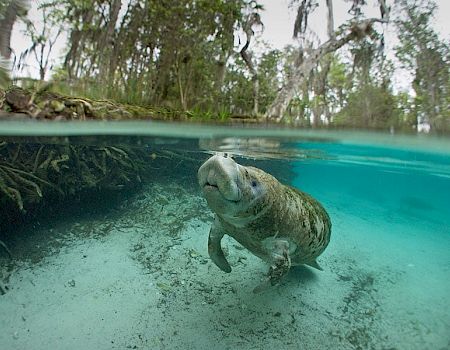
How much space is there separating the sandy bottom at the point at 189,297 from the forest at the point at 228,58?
123 inches

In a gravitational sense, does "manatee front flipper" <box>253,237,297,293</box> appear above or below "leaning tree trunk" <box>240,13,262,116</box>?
below

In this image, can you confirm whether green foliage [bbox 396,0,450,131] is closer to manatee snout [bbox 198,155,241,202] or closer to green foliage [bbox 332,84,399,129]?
green foliage [bbox 332,84,399,129]

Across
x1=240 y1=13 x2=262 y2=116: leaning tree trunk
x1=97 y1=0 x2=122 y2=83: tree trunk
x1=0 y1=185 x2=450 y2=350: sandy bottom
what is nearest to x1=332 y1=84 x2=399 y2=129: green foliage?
x1=240 y1=13 x2=262 y2=116: leaning tree trunk

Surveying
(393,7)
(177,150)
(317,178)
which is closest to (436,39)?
(393,7)

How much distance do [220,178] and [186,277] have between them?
276 centimetres

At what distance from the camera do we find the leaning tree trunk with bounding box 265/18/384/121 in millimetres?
8570

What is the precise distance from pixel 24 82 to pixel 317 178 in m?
15.1

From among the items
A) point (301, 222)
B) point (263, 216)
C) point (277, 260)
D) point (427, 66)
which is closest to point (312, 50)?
point (427, 66)

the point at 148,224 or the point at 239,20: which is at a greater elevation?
the point at 239,20

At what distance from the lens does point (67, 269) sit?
17.9 feet

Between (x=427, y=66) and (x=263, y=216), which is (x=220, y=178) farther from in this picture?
(x=427, y=66)

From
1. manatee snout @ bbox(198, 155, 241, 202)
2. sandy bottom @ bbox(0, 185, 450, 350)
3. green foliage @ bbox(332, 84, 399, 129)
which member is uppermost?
green foliage @ bbox(332, 84, 399, 129)

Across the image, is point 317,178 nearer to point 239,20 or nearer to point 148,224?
point 239,20

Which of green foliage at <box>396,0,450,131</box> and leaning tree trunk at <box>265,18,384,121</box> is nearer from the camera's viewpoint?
green foliage at <box>396,0,450,131</box>
